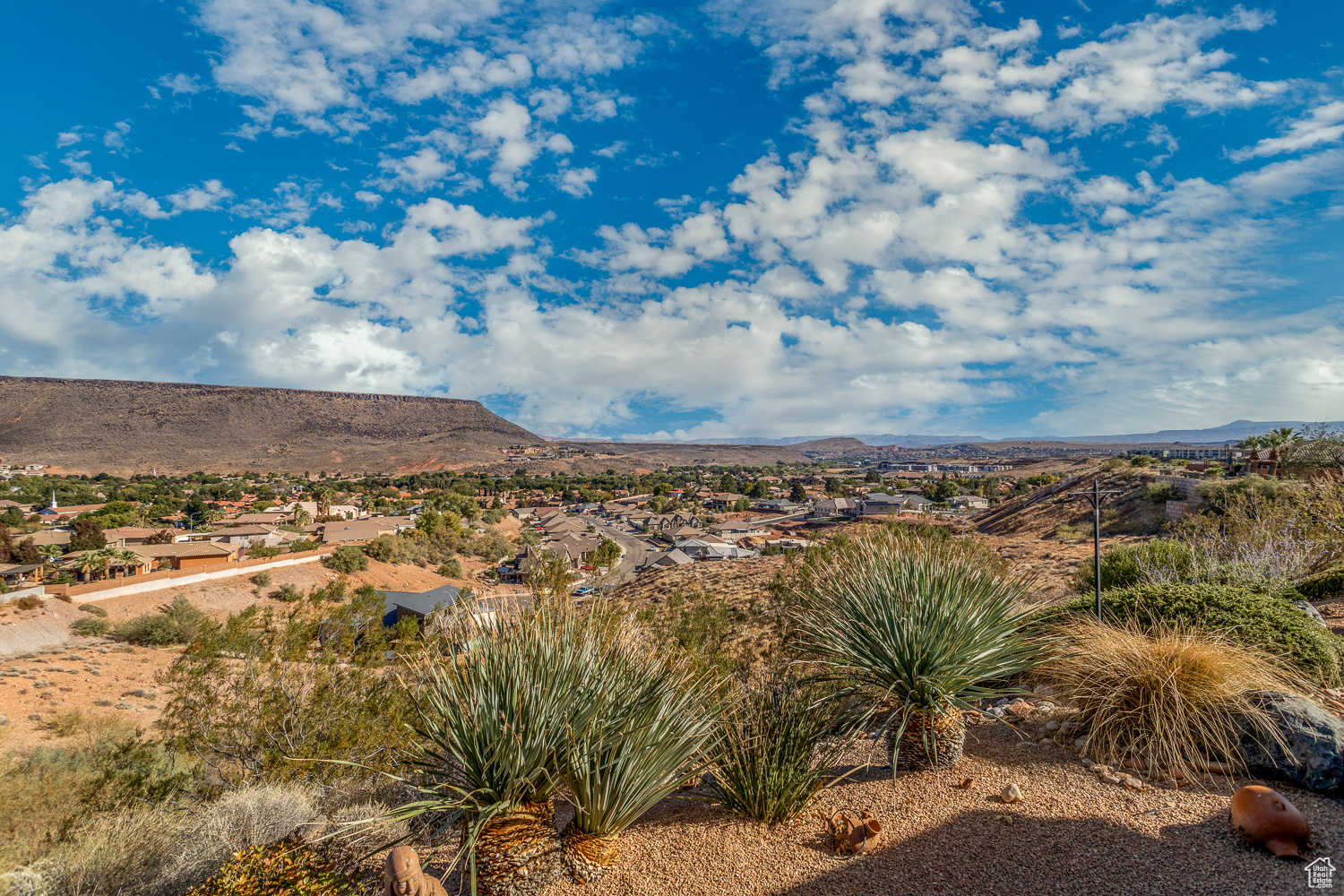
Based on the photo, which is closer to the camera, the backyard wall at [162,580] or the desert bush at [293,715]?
the desert bush at [293,715]

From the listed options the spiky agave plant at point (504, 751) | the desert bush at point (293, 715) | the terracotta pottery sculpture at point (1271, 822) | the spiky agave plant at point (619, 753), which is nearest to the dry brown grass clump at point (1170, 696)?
the terracotta pottery sculpture at point (1271, 822)

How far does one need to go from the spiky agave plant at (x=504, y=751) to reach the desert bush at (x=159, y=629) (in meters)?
23.9

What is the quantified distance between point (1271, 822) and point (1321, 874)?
0.26m

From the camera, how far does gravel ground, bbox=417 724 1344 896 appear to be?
344cm

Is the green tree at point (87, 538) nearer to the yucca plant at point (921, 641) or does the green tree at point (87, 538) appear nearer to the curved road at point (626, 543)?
→ the curved road at point (626, 543)

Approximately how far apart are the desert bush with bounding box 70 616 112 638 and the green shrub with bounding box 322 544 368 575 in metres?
9.57

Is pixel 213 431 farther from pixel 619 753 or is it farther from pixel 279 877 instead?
pixel 619 753

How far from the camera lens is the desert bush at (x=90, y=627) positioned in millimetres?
22531

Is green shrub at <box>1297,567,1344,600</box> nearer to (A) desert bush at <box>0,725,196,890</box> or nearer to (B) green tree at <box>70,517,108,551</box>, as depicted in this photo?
(A) desert bush at <box>0,725,196,890</box>

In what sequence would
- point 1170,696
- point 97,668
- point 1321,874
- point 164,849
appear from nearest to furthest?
1. point 1321,874
2. point 1170,696
3. point 164,849
4. point 97,668

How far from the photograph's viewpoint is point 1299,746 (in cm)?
410

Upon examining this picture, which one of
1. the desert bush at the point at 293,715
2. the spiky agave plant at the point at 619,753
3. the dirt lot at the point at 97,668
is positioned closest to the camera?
the spiky agave plant at the point at 619,753

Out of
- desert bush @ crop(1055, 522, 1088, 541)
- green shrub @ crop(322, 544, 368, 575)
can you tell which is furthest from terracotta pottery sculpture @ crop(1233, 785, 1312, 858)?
green shrub @ crop(322, 544, 368, 575)

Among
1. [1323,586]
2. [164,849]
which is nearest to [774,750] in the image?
[164,849]
